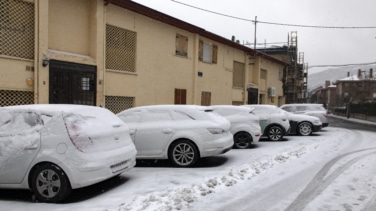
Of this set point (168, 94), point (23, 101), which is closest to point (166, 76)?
point (168, 94)

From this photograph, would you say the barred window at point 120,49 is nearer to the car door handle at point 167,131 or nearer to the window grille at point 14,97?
the window grille at point 14,97

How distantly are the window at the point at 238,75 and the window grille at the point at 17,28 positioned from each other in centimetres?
1581

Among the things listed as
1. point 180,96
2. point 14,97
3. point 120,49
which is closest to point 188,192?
point 14,97

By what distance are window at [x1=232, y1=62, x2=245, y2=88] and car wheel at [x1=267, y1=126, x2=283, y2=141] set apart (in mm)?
10622

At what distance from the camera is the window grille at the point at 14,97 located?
34.6ft

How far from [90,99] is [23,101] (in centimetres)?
244

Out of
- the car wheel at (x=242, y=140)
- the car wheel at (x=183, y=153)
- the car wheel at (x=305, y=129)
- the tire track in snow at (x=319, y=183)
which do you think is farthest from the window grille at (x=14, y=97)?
the car wheel at (x=305, y=129)

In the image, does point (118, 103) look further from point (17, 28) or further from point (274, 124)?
point (274, 124)

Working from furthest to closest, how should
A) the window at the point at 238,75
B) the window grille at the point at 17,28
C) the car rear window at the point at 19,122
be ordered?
the window at the point at 238,75
the window grille at the point at 17,28
the car rear window at the point at 19,122

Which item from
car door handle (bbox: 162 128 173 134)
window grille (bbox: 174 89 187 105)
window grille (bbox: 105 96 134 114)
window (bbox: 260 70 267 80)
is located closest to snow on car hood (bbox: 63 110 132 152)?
car door handle (bbox: 162 128 173 134)

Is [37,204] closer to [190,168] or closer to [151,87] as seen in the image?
[190,168]

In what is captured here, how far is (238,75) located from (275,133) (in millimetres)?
11775

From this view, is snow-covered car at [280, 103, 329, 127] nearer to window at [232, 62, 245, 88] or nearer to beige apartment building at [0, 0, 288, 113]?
beige apartment building at [0, 0, 288, 113]

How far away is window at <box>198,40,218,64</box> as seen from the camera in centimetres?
2019
